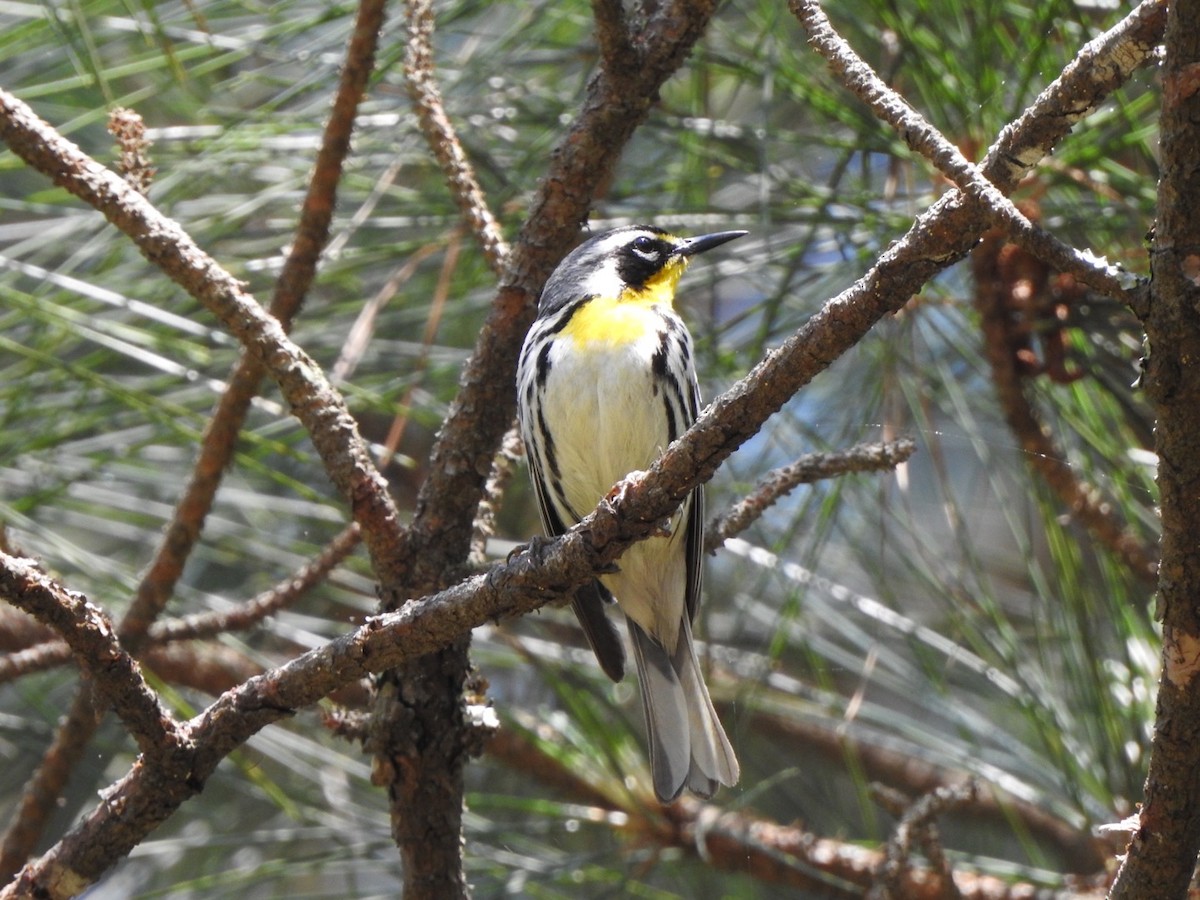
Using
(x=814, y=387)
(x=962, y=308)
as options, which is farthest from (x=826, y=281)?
(x=814, y=387)

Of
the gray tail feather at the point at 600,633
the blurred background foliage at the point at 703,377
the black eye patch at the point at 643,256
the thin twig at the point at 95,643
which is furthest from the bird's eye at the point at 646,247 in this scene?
the thin twig at the point at 95,643

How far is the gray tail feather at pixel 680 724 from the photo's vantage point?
1.75m

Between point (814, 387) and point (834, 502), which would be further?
point (814, 387)

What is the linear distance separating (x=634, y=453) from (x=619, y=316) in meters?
0.21

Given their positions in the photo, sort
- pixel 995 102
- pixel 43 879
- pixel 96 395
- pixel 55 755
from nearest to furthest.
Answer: pixel 43 879 → pixel 55 755 → pixel 995 102 → pixel 96 395

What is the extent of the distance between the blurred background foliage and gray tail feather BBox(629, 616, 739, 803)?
0.51 ft

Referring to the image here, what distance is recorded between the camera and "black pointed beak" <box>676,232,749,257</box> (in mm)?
1993

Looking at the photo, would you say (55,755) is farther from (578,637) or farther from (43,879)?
(578,637)

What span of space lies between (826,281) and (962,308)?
0.23 m

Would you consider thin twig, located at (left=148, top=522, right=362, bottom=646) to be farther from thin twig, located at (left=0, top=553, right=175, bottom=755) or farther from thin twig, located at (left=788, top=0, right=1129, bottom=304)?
thin twig, located at (left=788, top=0, right=1129, bottom=304)

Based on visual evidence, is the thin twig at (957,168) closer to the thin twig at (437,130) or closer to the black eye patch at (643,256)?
the thin twig at (437,130)

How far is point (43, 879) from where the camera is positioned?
3.98 feet

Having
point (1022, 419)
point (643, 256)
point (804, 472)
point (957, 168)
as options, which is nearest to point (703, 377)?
point (643, 256)

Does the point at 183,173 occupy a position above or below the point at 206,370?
above
